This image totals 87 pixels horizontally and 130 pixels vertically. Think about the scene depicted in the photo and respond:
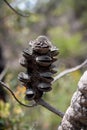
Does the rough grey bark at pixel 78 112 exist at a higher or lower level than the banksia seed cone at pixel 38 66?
lower

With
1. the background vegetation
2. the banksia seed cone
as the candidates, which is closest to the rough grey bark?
the banksia seed cone

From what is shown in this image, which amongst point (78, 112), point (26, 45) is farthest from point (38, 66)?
point (26, 45)

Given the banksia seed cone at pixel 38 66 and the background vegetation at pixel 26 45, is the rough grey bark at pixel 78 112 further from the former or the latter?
the background vegetation at pixel 26 45

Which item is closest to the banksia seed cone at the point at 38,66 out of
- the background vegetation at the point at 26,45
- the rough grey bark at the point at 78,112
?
the rough grey bark at the point at 78,112

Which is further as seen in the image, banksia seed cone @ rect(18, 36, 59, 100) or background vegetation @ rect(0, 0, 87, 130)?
background vegetation @ rect(0, 0, 87, 130)

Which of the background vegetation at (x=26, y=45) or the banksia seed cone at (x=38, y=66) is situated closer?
the banksia seed cone at (x=38, y=66)

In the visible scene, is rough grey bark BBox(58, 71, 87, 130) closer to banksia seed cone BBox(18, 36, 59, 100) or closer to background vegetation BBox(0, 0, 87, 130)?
banksia seed cone BBox(18, 36, 59, 100)
